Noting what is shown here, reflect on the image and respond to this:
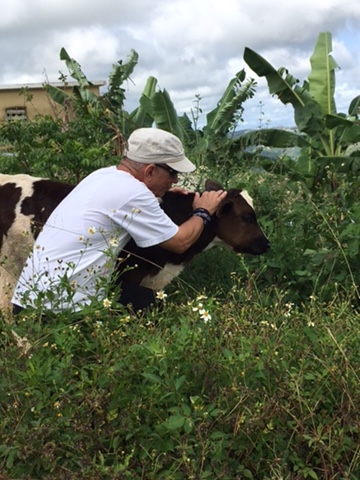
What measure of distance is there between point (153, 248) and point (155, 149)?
2.74 ft

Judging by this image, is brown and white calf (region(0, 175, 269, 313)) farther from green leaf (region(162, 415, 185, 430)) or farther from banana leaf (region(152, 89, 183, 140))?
banana leaf (region(152, 89, 183, 140))

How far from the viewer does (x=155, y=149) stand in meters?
4.77

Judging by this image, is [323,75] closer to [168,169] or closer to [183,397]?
[168,169]

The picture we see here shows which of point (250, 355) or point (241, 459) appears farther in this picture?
point (250, 355)

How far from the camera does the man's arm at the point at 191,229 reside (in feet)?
15.6

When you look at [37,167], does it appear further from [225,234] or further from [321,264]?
[321,264]

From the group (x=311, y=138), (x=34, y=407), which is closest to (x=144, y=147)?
(x=34, y=407)

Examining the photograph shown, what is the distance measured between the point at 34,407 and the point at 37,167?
15.3 feet

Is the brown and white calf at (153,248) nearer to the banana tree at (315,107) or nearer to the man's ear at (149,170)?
the man's ear at (149,170)

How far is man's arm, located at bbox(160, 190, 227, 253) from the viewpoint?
4.76 m

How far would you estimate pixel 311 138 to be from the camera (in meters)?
13.3

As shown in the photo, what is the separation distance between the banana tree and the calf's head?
6060 mm

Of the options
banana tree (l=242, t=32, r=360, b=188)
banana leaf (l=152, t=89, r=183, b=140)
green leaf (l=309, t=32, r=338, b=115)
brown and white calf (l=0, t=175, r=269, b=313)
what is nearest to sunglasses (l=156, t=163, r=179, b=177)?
brown and white calf (l=0, t=175, r=269, b=313)

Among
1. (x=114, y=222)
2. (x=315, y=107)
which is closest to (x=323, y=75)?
(x=315, y=107)
